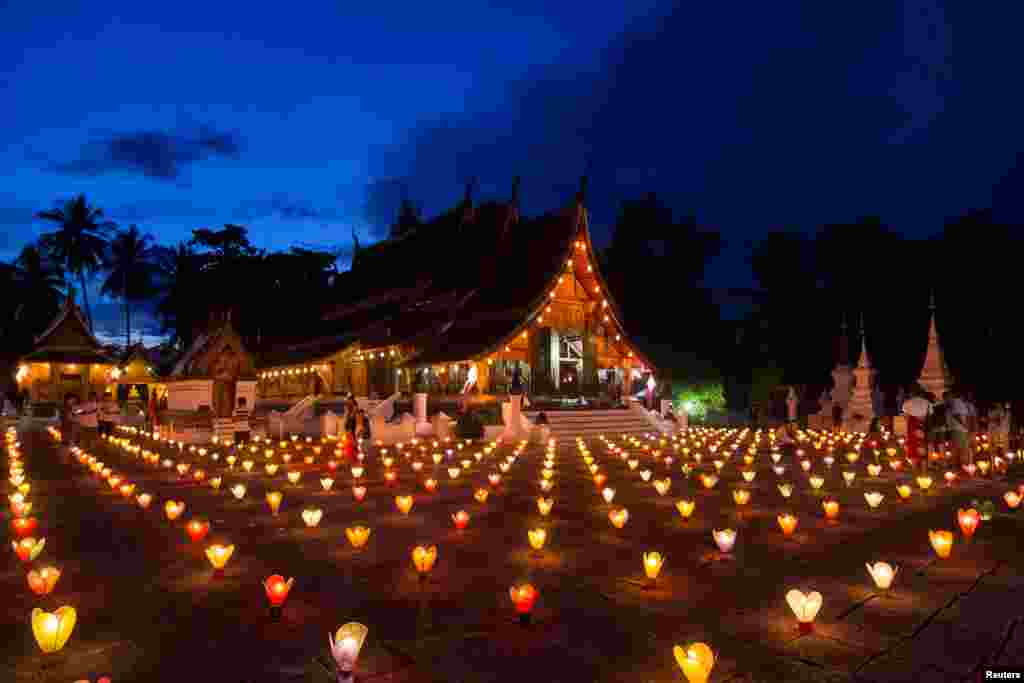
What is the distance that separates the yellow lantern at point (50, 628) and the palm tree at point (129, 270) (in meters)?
57.3

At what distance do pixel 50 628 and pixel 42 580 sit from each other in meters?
1.36

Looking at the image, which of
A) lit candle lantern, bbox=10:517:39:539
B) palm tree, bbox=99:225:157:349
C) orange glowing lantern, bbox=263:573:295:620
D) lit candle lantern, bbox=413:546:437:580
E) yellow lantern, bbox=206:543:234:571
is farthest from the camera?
palm tree, bbox=99:225:157:349

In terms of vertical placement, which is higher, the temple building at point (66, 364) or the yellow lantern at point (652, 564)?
the temple building at point (66, 364)

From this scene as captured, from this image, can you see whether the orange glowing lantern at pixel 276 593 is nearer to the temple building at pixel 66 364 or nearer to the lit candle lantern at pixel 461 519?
the lit candle lantern at pixel 461 519

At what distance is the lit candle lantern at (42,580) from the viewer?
473 cm

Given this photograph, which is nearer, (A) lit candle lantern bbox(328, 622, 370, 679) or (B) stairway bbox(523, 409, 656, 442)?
(A) lit candle lantern bbox(328, 622, 370, 679)

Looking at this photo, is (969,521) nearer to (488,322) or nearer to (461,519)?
(461,519)

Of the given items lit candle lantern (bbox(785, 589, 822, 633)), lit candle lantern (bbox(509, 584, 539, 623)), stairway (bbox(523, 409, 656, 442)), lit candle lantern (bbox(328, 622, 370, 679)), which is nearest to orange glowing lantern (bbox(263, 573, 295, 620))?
lit candle lantern (bbox(328, 622, 370, 679))

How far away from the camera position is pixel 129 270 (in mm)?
54625

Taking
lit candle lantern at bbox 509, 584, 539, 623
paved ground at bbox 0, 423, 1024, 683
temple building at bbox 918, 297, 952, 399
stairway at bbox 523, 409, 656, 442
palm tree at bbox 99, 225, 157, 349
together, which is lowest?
stairway at bbox 523, 409, 656, 442

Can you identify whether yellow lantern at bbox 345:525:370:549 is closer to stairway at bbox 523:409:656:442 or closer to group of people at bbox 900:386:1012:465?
group of people at bbox 900:386:1012:465

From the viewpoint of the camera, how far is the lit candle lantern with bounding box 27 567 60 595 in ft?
15.5

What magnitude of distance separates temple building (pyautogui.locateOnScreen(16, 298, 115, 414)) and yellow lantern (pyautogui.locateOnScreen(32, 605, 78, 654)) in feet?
134

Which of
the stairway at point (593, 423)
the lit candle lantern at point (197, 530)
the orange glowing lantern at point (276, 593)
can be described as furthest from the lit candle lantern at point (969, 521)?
the stairway at point (593, 423)
